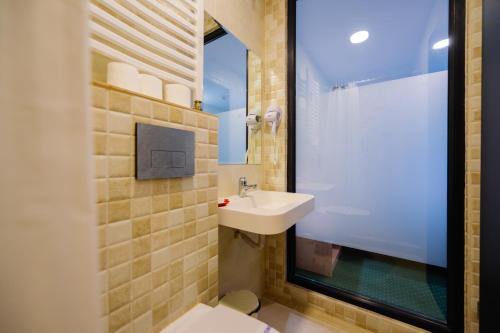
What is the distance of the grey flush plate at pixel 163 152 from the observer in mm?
652

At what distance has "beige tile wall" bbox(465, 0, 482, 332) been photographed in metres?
1.05

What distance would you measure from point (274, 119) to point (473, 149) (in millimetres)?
1155

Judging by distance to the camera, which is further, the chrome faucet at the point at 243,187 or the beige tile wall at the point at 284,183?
the chrome faucet at the point at 243,187

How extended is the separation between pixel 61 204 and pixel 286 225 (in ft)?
2.73

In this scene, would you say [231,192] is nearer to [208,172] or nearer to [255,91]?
[208,172]

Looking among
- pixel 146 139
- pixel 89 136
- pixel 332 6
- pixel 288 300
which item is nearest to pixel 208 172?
pixel 146 139

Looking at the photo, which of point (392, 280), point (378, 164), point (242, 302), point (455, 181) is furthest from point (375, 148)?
point (242, 302)

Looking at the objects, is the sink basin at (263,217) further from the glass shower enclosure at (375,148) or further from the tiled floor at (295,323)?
the tiled floor at (295,323)

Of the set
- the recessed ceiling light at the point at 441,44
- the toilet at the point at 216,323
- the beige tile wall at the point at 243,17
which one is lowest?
the toilet at the point at 216,323

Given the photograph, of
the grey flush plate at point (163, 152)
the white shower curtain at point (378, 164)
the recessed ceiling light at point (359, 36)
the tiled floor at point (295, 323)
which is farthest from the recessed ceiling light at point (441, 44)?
the tiled floor at point (295, 323)

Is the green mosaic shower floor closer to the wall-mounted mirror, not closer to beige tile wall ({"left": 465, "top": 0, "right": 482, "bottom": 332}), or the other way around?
beige tile wall ({"left": 465, "top": 0, "right": 482, "bottom": 332})

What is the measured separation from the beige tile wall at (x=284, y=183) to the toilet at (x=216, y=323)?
37.3 inches

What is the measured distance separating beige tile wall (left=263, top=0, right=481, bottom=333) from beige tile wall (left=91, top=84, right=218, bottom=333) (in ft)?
2.81

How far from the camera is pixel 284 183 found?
1.64 meters
